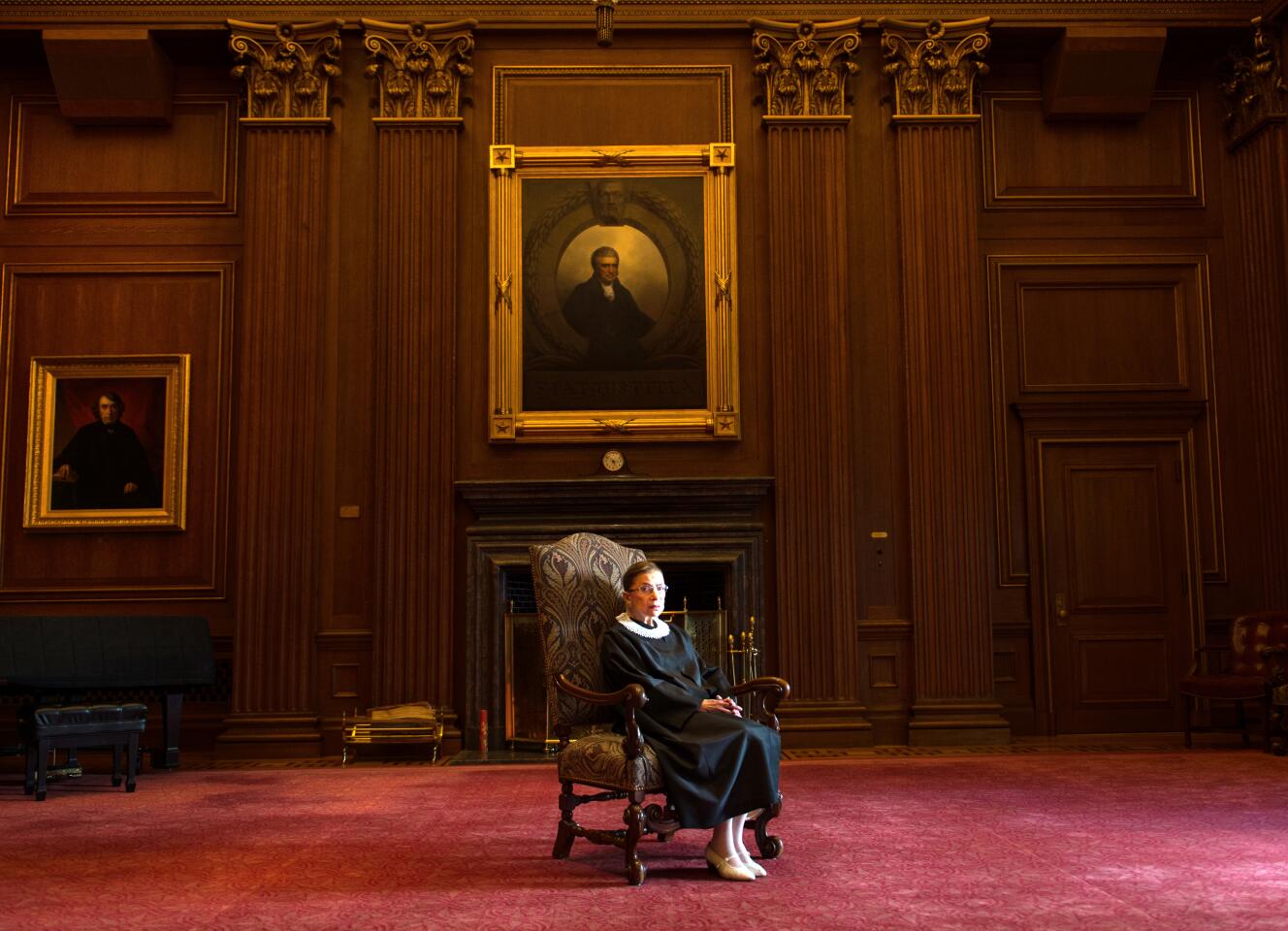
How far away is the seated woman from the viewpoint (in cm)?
421

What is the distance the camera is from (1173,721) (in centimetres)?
886

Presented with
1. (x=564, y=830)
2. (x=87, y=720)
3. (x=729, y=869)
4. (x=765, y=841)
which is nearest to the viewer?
(x=729, y=869)

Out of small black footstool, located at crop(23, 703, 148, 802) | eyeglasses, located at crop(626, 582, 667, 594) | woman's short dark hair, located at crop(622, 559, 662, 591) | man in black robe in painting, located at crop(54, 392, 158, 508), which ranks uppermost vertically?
man in black robe in painting, located at crop(54, 392, 158, 508)

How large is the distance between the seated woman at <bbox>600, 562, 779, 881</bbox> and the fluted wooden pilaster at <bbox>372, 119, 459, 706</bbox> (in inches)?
159

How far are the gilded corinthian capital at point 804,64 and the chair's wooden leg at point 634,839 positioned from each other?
237 inches

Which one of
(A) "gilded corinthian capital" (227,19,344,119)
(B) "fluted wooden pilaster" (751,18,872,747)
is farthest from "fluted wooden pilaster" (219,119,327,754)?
(B) "fluted wooden pilaster" (751,18,872,747)

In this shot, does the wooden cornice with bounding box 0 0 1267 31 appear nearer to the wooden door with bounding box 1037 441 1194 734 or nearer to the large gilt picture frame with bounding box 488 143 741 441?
the large gilt picture frame with bounding box 488 143 741 441

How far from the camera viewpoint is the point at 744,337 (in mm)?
8906

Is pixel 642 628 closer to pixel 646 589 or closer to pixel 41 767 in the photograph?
pixel 646 589

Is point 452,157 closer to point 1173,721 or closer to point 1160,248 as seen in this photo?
point 1160,248

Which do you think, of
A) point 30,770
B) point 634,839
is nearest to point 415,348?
point 30,770

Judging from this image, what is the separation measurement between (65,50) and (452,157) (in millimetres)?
2802

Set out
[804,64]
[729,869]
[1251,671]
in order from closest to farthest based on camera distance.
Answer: [729,869] → [1251,671] → [804,64]

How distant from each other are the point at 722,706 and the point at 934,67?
20.1ft
